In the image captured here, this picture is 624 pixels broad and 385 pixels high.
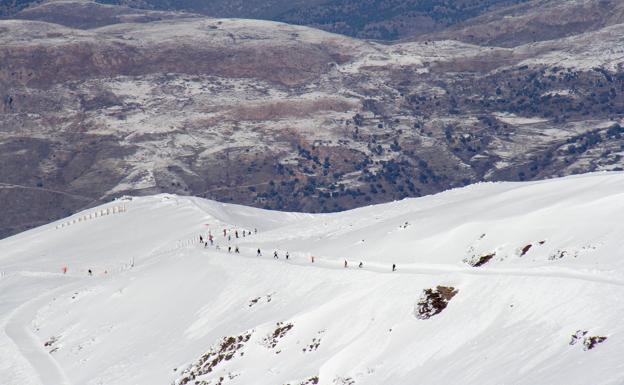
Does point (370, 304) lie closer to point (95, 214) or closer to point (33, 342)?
point (33, 342)

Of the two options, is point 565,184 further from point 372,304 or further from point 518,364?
point 518,364

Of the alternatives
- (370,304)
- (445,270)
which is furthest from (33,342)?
(370,304)

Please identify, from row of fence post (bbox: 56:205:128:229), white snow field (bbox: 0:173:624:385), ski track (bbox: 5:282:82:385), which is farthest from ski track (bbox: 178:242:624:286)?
row of fence post (bbox: 56:205:128:229)

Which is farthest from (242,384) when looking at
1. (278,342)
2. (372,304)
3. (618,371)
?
(618,371)

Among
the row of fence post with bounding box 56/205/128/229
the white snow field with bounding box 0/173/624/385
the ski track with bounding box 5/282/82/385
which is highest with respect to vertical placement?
the white snow field with bounding box 0/173/624/385

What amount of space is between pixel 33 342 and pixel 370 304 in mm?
25726

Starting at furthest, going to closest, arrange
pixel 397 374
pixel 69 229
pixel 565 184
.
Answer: pixel 69 229 → pixel 565 184 → pixel 397 374

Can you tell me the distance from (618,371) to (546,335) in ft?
19.3

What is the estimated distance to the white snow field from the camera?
1469 inches

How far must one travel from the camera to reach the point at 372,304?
47.0m

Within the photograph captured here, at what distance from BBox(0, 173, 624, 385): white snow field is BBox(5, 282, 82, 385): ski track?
142 mm

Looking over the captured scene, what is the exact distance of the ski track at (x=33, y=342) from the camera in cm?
5816

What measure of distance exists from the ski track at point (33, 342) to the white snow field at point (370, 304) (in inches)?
5.6

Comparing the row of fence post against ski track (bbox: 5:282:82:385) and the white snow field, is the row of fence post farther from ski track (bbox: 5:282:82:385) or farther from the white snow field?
ski track (bbox: 5:282:82:385)
